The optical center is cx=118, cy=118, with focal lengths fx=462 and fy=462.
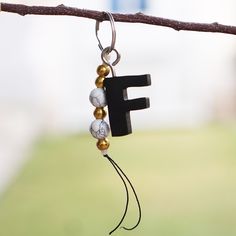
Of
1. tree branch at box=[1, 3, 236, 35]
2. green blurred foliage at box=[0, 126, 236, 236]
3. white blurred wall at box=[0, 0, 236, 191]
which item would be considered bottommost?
green blurred foliage at box=[0, 126, 236, 236]

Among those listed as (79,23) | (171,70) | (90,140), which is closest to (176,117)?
(171,70)

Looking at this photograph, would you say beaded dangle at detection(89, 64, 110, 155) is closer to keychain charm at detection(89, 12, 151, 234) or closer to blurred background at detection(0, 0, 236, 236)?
keychain charm at detection(89, 12, 151, 234)

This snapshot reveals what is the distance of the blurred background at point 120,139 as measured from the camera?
0.89 metres

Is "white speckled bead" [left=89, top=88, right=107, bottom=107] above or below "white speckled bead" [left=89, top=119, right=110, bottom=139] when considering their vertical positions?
above

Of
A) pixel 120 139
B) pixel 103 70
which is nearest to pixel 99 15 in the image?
pixel 103 70

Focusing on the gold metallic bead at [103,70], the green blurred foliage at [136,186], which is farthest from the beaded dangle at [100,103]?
the green blurred foliage at [136,186]

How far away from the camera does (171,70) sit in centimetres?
129

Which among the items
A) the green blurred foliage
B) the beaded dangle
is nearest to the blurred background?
the green blurred foliage

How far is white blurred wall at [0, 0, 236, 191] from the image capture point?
1118 mm

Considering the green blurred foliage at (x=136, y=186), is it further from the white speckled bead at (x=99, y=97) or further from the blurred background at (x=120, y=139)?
the white speckled bead at (x=99, y=97)

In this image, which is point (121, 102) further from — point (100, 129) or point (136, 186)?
point (136, 186)

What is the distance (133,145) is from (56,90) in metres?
0.24

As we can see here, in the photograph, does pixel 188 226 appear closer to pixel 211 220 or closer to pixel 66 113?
pixel 211 220

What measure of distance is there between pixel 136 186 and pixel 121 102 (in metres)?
0.68
